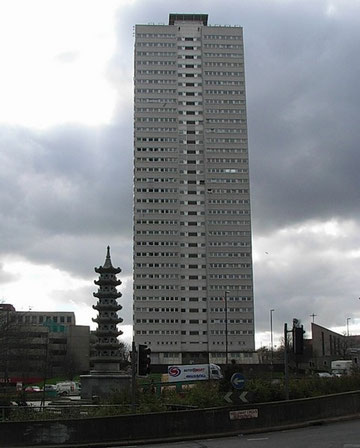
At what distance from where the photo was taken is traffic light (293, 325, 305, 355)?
78.1 ft

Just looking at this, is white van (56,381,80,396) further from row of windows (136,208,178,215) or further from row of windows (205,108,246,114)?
row of windows (205,108,246,114)

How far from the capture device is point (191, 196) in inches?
5344

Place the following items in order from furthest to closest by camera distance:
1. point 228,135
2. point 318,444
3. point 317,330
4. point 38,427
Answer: point 228,135
point 317,330
point 38,427
point 318,444

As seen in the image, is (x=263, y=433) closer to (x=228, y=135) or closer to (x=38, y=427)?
(x=38, y=427)

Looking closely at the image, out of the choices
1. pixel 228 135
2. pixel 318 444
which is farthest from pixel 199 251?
pixel 318 444

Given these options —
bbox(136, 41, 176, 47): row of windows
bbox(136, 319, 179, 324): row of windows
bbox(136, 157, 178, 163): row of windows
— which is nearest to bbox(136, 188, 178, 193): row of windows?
bbox(136, 157, 178, 163): row of windows

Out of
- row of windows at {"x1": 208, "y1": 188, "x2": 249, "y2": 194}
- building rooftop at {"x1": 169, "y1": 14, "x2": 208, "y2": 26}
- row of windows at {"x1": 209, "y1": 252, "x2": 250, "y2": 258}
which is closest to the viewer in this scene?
row of windows at {"x1": 209, "y1": 252, "x2": 250, "y2": 258}

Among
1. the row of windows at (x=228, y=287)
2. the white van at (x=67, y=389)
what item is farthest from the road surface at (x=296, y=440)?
the row of windows at (x=228, y=287)

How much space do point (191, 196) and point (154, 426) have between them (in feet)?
377

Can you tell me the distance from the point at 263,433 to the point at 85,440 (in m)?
6.63

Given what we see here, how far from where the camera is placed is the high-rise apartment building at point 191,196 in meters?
128

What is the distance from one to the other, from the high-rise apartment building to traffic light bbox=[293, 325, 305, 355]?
339 feet

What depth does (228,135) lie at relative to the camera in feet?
455

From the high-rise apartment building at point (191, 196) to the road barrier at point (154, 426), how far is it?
337 feet
